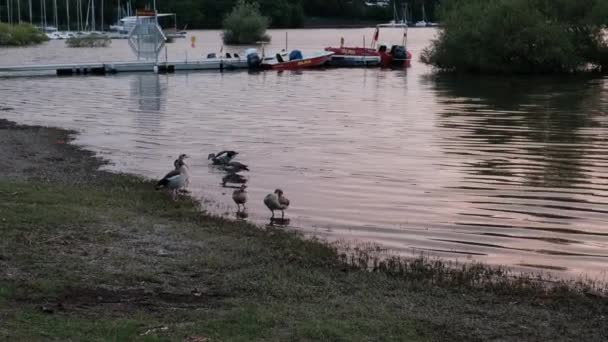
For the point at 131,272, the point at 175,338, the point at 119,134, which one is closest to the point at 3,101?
the point at 119,134

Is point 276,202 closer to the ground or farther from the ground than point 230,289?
closer to the ground

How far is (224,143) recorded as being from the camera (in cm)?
2809

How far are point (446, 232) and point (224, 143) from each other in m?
14.0

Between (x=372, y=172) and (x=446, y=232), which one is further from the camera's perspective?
(x=372, y=172)

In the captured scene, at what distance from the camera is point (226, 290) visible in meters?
9.77

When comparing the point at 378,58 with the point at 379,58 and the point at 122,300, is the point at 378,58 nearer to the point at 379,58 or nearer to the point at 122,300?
the point at 379,58

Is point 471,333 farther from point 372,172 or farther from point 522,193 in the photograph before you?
point 372,172

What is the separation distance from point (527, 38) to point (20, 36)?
8396 cm

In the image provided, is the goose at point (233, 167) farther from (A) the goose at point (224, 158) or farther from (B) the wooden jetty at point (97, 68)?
(B) the wooden jetty at point (97, 68)

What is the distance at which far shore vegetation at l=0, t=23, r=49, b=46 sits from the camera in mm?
121938

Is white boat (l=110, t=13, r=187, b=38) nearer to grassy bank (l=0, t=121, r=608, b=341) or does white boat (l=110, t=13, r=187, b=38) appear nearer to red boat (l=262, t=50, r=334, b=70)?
red boat (l=262, t=50, r=334, b=70)

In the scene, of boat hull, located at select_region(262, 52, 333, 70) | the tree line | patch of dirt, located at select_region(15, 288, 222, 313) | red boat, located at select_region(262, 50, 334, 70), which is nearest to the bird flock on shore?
patch of dirt, located at select_region(15, 288, 222, 313)

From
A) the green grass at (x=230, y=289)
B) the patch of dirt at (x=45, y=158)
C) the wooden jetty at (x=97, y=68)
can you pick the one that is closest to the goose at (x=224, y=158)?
the patch of dirt at (x=45, y=158)

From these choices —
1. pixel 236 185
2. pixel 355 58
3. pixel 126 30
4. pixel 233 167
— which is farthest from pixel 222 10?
pixel 236 185
